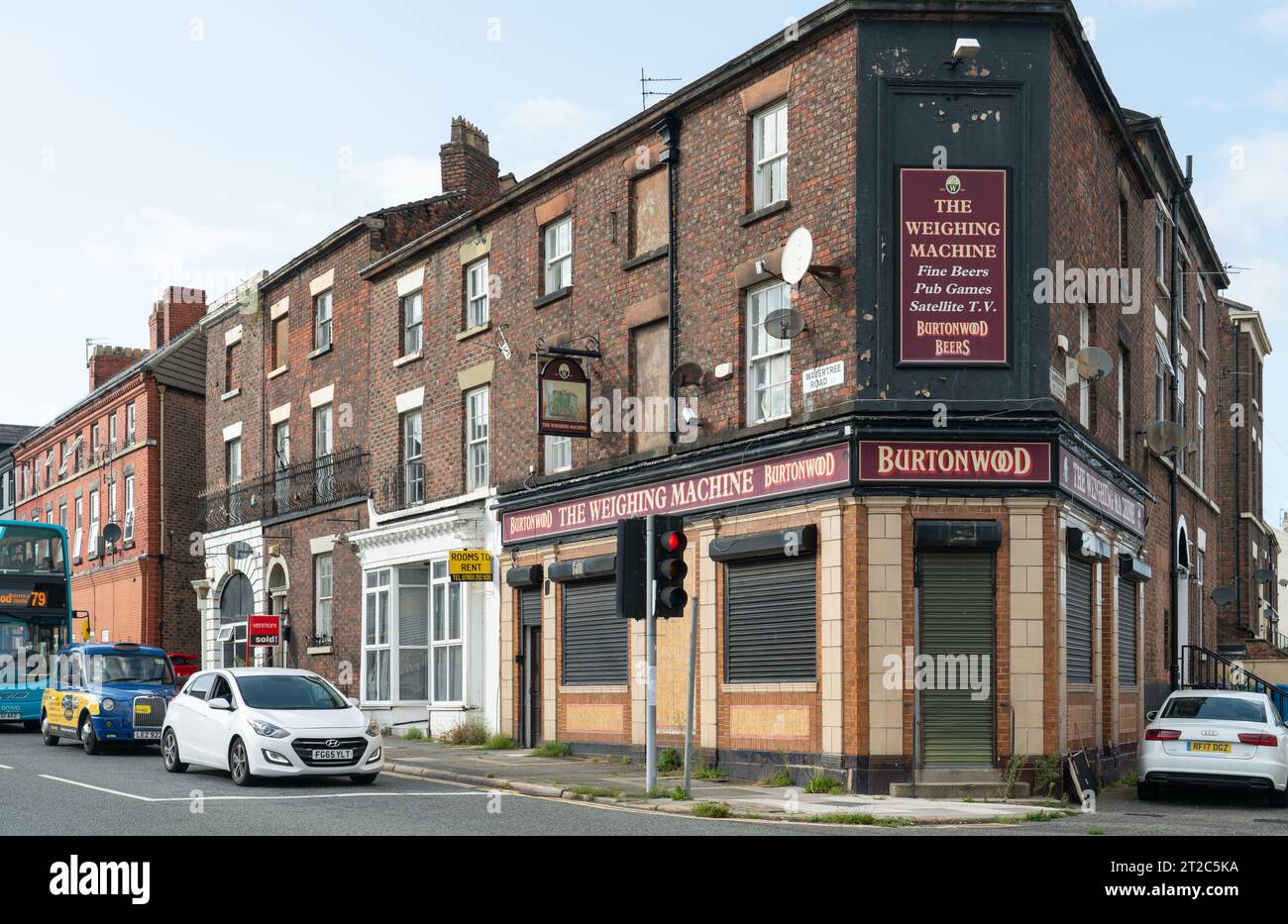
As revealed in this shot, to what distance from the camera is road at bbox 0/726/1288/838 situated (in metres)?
12.8

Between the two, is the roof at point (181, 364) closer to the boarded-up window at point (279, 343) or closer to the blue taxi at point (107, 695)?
the boarded-up window at point (279, 343)

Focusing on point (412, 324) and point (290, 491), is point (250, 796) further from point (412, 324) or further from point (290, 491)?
point (290, 491)

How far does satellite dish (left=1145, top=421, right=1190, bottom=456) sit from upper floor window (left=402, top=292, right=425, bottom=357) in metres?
13.7

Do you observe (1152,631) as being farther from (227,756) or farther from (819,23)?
(227,756)

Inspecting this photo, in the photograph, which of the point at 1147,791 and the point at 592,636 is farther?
the point at 592,636

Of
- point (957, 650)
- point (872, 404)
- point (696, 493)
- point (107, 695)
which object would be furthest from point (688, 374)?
point (107, 695)

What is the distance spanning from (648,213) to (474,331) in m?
5.29

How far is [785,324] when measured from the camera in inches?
728

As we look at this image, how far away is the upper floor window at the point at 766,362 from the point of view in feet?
63.4

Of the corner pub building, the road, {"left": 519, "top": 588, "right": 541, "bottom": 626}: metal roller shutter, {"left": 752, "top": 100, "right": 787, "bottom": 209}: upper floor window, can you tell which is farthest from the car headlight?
{"left": 752, "top": 100, "right": 787, "bottom": 209}: upper floor window

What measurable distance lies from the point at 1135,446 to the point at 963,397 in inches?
313

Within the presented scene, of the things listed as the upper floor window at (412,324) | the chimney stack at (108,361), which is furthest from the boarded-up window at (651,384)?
the chimney stack at (108,361)

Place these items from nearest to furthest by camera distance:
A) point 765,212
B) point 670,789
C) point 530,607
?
point 670,789 < point 765,212 < point 530,607

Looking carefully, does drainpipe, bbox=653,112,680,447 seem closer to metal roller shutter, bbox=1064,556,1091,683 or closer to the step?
metal roller shutter, bbox=1064,556,1091,683
